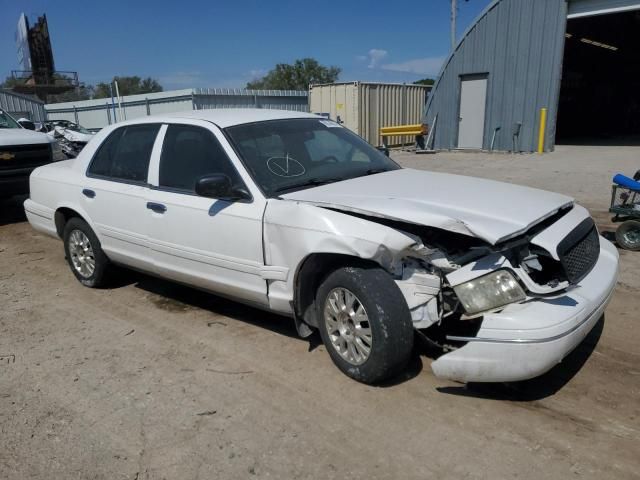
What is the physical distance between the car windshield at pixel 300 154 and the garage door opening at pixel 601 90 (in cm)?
2128

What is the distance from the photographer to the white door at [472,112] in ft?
57.4

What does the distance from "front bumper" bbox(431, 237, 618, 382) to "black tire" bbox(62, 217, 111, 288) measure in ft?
11.6

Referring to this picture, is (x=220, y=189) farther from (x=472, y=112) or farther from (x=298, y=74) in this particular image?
(x=298, y=74)

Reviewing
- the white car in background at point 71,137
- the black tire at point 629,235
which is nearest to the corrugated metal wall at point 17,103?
the white car in background at point 71,137

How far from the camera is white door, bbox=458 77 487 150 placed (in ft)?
57.4

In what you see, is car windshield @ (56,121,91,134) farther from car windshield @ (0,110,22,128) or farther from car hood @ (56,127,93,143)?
car windshield @ (0,110,22,128)

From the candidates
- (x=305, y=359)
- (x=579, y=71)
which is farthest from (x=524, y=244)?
(x=579, y=71)

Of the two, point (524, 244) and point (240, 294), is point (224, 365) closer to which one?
point (240, 294)

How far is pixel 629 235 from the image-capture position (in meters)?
5.98

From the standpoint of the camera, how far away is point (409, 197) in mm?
3438

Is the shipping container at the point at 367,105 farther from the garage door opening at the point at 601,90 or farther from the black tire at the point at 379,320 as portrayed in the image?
the black tire at the point at 379,320

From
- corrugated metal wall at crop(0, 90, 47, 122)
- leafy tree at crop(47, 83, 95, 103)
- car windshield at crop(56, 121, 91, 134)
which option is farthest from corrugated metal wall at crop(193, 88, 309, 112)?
leafy tree at crop(47, 83, 95, 103)

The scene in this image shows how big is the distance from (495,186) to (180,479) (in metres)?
2.90

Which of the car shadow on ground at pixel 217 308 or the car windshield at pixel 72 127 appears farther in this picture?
the car windshield at pixel 72 127
